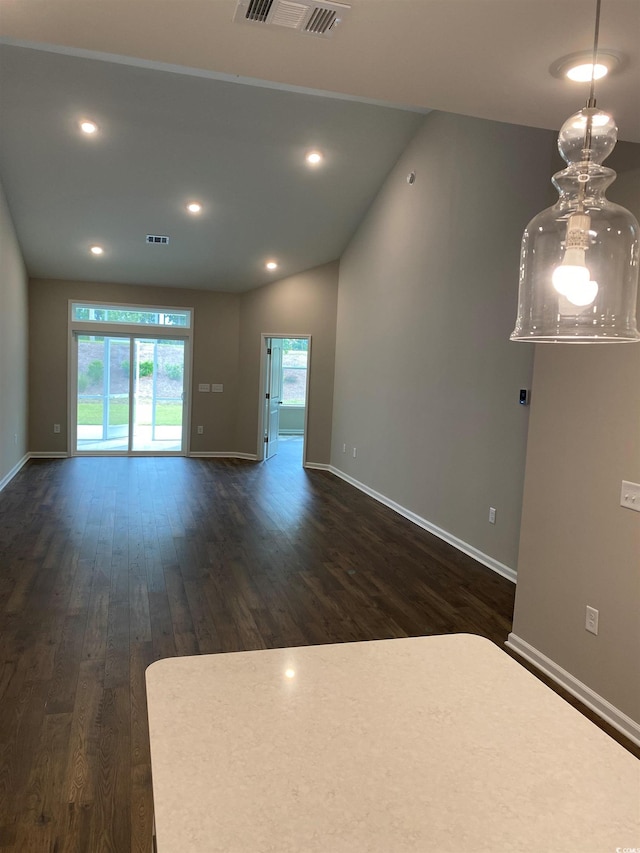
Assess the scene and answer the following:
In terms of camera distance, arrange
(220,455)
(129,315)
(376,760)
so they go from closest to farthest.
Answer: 1. (376,760)
2. (129,315)
3. (220,455)

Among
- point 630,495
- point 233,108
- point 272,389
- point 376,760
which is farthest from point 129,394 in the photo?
point 376,760

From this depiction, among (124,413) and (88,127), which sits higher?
(88,127)

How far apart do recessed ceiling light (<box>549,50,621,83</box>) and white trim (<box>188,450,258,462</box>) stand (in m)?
7.94

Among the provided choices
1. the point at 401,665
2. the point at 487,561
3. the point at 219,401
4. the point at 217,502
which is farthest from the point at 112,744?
the point at 219,401

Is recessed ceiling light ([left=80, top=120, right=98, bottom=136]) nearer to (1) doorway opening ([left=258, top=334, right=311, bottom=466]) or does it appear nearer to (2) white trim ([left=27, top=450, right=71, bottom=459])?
(1) doorway opening ([left=258, top=334, right=311, bottom=466])

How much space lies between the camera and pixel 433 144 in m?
5.66

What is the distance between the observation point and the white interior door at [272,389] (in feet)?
30.3

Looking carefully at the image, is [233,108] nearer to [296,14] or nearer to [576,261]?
[296,14]

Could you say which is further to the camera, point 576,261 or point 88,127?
point 88,127

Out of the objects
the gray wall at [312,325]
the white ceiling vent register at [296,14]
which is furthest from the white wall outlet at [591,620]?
the gray wall at [312,325]

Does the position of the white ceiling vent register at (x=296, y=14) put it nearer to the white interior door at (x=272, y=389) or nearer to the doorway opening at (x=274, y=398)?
the doorway opening at (x=274, y=398)

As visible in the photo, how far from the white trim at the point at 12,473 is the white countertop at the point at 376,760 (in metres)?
6.26

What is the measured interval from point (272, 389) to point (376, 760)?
335 inches

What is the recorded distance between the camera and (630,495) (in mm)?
Result: 2486
